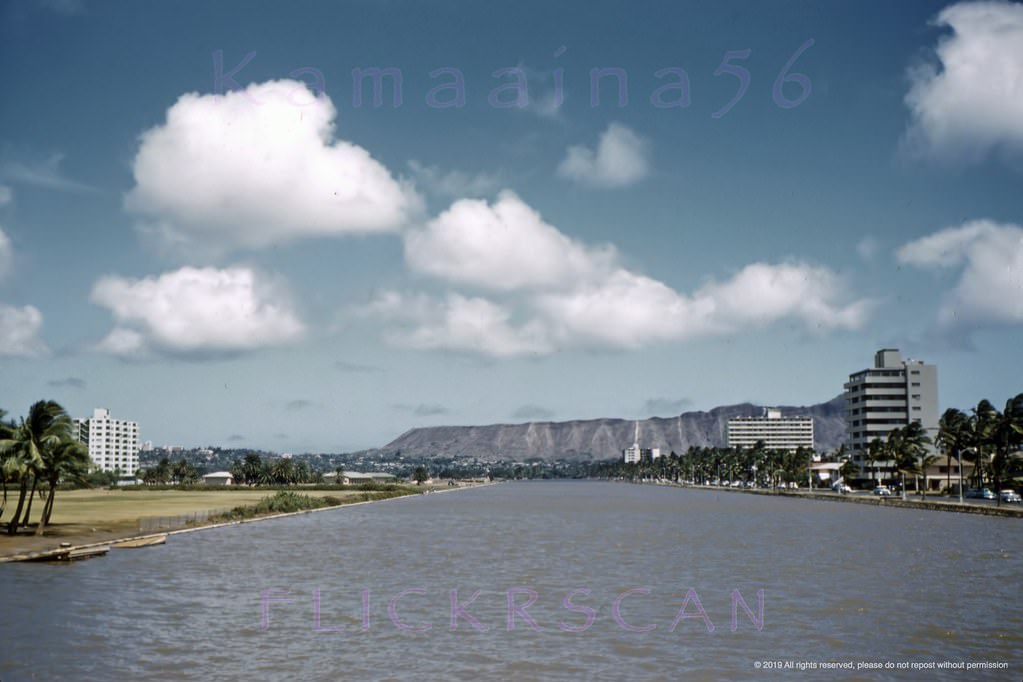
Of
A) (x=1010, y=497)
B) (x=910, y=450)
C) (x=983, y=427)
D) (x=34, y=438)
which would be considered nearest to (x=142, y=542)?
(x=34, y=438)

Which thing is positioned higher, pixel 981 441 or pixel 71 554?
pixel 981 441

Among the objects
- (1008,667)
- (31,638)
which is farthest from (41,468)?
(1008,667)

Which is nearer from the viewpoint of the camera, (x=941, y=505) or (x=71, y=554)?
(x=71, y=554)

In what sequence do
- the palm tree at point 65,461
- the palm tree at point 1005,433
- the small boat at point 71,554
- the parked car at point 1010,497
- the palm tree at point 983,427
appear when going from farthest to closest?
the palm tree at point 983,427
the palm tree at point 1005,433
the parked car at point 1010,497
the palm tree at point 65,461
the small boat at point 71,554

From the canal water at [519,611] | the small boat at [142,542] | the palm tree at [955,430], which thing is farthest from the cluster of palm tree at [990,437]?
the small boat at [142,542]

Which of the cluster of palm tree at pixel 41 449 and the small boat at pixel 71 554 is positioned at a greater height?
the cluster of palm tree at pixel 41 449

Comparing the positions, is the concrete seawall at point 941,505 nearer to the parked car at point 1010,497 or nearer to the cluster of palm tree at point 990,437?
the parked car at point 1010,497

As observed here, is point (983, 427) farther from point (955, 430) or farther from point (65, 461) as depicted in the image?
point (65, 461)
